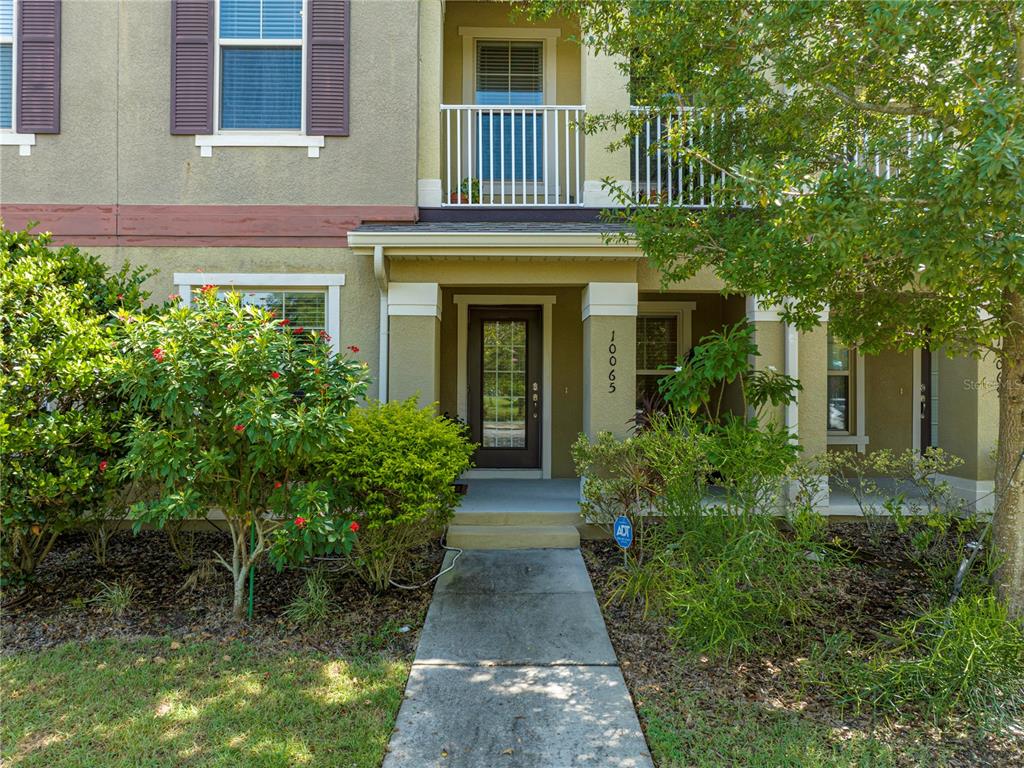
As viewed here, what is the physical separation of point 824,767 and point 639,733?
877 millimetres

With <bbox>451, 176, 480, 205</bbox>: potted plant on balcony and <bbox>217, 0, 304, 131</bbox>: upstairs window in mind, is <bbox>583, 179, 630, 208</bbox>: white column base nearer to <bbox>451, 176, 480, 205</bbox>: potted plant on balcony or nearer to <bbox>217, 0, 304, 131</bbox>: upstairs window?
<bbox>451, 176, 480, 205</bbox>: potted plant on balcony

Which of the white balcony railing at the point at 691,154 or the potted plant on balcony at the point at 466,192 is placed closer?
the white balcony railing at the point at 691,154

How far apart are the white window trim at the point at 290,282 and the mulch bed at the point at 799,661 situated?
12.4 feet

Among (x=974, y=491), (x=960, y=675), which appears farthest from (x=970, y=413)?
(x=960, y=675)

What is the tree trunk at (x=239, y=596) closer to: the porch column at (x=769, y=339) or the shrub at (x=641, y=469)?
the shrub at (x=641, y=469)

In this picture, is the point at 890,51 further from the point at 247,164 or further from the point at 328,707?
the point at 247,164

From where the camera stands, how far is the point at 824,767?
2873mm

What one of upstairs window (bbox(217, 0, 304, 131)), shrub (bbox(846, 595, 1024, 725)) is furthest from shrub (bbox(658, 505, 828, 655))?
upstairs window (bbox(217, 0, 304, 131))

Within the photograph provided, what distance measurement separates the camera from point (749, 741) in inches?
121

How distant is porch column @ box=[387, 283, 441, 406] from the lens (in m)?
6.50

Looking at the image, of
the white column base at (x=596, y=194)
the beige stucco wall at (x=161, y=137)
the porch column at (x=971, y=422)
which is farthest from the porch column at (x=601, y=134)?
the porch column at (x=971, y=422)

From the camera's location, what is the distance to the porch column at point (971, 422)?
661cm

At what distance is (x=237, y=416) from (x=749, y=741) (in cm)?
357

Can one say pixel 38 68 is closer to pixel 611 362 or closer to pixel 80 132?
pixel 80 132
